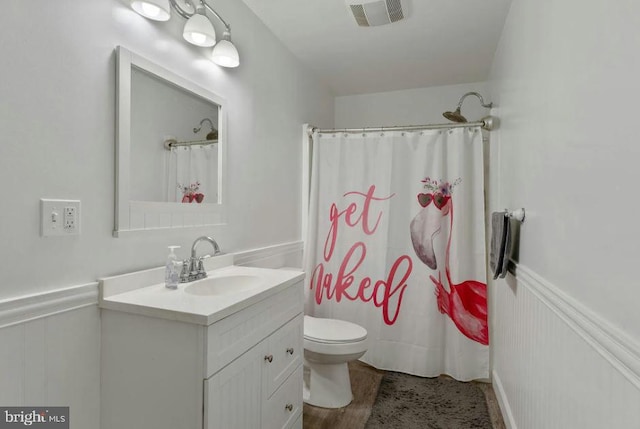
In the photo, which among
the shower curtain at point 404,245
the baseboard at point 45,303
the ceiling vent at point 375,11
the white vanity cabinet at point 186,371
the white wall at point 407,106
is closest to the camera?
the baseboard at point 45,303

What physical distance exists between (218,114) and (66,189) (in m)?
0.88

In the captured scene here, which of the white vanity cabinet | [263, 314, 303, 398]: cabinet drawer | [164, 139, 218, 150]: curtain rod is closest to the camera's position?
the white vanity cabinet

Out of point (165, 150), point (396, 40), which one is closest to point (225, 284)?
point (165, 150)

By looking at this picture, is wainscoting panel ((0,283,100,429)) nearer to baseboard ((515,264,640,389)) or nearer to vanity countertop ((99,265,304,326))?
vanity countertop ((99,265,304,326))

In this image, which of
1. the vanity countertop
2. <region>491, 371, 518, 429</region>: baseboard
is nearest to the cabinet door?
the vanity countertop

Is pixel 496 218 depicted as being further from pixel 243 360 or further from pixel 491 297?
pixel 243 360

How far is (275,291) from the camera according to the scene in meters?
1.45

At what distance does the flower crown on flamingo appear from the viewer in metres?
2.50

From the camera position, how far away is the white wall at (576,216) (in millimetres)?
745

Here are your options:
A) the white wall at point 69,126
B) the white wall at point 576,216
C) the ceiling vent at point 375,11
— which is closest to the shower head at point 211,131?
the white wall at point 69,126

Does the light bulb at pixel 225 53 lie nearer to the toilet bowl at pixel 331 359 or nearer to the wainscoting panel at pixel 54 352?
the wainscoting panel at pixel 54 352

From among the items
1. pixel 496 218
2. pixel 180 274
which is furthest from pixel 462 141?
pixel 180 274

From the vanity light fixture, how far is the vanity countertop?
1.00 meters

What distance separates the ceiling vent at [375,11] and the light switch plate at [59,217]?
1647 mm
